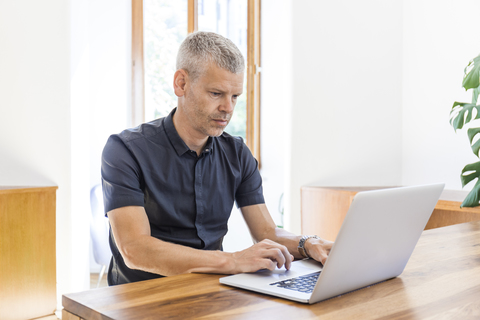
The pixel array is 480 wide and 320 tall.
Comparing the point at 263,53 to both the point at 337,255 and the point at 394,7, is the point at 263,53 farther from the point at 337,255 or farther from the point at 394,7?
the point at 337,255

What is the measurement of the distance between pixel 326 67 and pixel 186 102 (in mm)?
2063

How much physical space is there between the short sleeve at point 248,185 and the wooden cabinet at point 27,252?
1244 mm

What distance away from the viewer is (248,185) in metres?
1.73

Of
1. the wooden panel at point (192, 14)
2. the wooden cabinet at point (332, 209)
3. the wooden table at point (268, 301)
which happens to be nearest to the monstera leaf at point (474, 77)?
the wooden cabinet at point (332, 209)

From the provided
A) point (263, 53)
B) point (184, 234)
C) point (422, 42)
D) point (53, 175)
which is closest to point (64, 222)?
point (53, 175)

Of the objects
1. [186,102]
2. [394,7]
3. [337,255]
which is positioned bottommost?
[337,255]

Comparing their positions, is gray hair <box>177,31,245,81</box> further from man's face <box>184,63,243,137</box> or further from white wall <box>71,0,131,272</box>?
white wall <box>71,0,131,272</box>

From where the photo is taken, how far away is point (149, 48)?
4270mm

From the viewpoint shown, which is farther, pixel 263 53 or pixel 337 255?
pixel 263 53

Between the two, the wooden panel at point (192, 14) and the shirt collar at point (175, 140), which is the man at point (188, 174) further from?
the wooden panel at point (192, 14)

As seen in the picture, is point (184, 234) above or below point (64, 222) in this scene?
above

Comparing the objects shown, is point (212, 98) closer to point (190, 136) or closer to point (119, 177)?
→ point (190, 136)

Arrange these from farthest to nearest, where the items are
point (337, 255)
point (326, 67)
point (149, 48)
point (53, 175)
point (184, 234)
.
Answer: point (149, 48) → point (326, 67) → point (53, 175) → point (184, 234) → point (337, 255)

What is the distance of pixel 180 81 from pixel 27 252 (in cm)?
139
